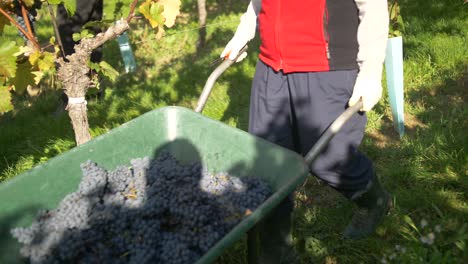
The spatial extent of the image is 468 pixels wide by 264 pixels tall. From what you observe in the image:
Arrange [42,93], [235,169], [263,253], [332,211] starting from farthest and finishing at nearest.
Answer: [42,93] < [332,211] < [263,253] < [235,169]

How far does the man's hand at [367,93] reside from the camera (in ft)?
5.65

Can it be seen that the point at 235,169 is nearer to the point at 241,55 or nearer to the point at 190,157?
the point at 190,157

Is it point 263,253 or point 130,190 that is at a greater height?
point 130,190

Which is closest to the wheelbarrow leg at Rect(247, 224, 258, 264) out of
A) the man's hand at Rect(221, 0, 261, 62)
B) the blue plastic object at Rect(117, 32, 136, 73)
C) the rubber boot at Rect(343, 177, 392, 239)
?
the rubber boot at Rect(343, 177, 392, 239)

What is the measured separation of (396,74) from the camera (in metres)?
2.86

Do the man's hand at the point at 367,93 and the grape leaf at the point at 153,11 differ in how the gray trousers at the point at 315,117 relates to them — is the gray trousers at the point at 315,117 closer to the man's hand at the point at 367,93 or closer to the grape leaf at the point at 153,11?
the man's hand at the point at 367,93

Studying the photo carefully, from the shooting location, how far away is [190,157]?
1.78m

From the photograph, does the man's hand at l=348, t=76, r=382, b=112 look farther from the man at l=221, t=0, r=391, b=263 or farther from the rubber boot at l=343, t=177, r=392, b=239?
the rubber boot at l=343, t=177, r=392, b=239

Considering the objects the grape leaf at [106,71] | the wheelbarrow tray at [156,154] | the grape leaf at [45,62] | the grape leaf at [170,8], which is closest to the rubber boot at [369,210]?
the wheelbarrow tray at [156,154]

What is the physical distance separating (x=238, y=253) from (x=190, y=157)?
72 centimetres

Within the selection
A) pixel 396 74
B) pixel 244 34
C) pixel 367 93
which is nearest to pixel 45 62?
pixel 244 34

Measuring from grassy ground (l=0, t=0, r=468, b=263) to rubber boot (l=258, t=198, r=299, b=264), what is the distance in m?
0.13

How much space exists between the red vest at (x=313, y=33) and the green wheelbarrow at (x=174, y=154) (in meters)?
0.29

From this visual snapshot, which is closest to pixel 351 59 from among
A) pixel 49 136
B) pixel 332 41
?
pixel 332 41
